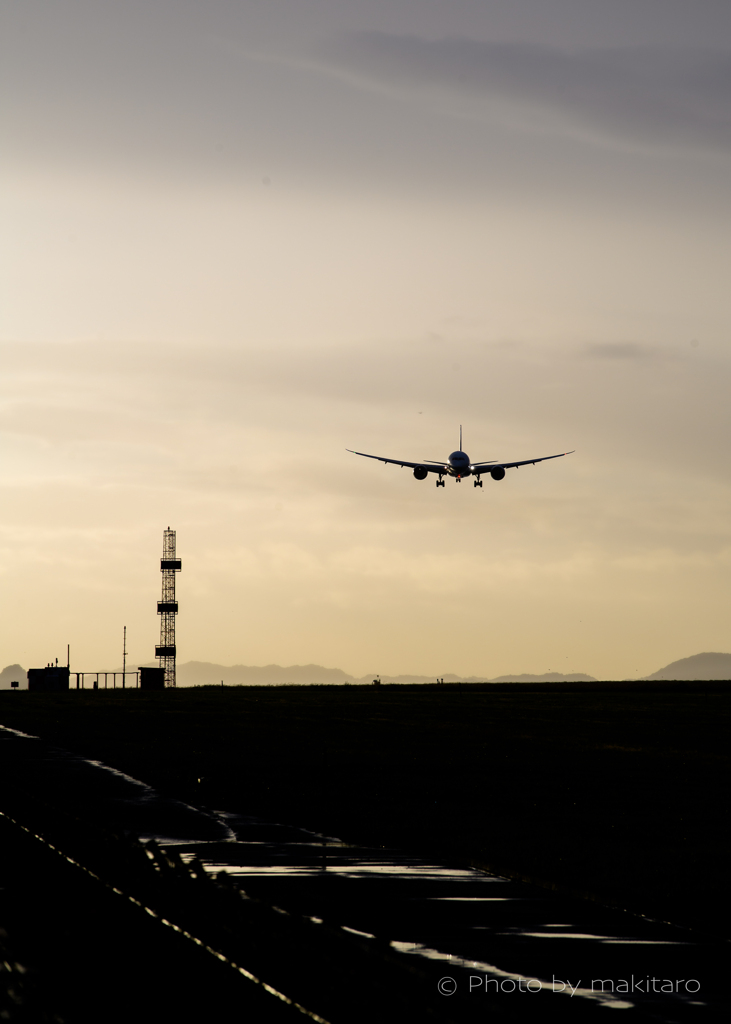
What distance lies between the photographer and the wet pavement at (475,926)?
18.2m

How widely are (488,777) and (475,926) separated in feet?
110

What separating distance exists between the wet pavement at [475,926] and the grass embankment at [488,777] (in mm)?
1902

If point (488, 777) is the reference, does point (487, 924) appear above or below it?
below

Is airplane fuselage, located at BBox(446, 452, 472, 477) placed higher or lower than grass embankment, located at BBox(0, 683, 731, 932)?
higher

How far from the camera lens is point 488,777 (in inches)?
→ 2219

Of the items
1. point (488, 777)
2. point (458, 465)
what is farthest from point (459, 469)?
point (488, 777)

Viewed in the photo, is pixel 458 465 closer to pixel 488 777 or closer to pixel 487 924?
pixel 488 777

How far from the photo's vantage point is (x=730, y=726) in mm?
91688

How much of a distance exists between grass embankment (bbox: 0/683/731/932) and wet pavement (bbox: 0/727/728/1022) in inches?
74.9

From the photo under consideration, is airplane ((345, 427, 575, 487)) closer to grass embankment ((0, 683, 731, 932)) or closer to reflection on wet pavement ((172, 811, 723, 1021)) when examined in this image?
grass embankment ((0, 683, 731, 932))

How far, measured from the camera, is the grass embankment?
32812 mm

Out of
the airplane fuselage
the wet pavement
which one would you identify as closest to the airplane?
the airplane fuselage

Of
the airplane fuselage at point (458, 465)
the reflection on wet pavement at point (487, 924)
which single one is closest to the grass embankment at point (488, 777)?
the reflection on wet pavement at point (487, 924)

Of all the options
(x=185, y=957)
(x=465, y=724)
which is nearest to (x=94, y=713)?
(x=465, y=724)
